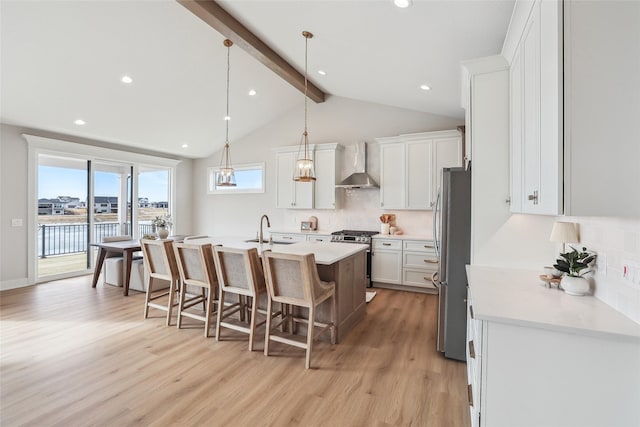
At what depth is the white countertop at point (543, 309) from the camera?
4.02ft

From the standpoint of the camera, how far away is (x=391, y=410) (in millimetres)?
2029

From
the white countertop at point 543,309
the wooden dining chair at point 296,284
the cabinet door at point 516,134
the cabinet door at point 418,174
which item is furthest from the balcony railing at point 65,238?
the cabinet door at point 516,134

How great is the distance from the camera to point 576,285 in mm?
1645

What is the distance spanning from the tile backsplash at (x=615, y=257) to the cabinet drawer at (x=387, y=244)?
3.09 metres

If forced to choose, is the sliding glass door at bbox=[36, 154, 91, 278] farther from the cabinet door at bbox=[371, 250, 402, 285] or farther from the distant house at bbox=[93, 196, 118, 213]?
the cabinet door at bbox=[371, 250, 402, 285]

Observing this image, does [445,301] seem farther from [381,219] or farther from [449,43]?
[381,219]

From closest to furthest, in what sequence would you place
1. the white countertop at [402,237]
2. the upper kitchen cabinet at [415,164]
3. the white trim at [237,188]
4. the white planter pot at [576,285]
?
the white planter pot at [576,285] < the upper kitchen cabinet at [415,164] < the white countertop at [402,237] < the white trim at [237,188]

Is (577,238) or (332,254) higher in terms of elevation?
(577,238)

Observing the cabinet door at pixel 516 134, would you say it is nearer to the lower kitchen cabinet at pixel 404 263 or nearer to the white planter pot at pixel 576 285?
the white planter pot at pixel 576 285

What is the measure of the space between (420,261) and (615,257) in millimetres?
3258

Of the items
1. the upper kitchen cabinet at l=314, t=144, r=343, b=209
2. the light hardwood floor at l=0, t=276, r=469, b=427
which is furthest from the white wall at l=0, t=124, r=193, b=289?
the upper kitchen cabinet at l=314, t=144, r=343, b=209

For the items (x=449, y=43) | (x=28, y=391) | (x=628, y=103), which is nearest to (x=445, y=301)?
(x=628, y=103)

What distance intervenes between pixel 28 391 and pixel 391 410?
261 centimetres

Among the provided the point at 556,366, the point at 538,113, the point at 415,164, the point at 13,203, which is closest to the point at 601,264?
the point at 556,366
